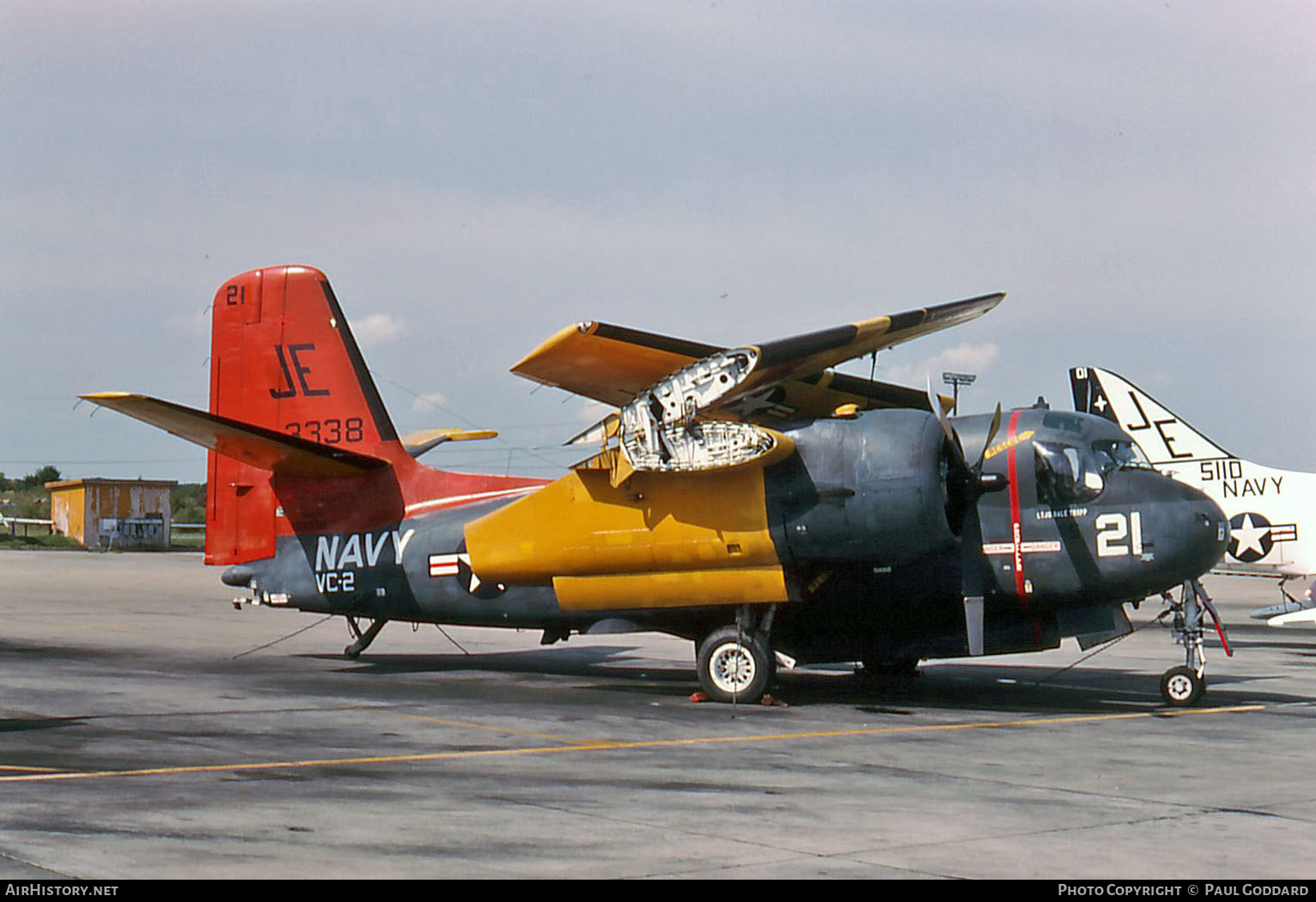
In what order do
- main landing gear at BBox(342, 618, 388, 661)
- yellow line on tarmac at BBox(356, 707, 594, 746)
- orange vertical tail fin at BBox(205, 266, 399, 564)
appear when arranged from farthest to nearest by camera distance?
main landing gear at BBox(342, 618, 388, 661), orange vertical tail fin at BBox(205, 266, 399, 564), yellow line on tarmac at BBox(356, 707, 594, 746)

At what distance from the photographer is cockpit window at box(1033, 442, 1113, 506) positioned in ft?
57.9

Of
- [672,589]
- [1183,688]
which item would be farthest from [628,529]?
[1183,688]

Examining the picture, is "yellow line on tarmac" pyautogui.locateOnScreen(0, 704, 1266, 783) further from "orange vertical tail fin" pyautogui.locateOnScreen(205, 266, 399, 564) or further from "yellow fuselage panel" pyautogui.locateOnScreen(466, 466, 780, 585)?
"orange vertical tail fin" pyautogui.locateOnScreen(205, 266, 399, 564)

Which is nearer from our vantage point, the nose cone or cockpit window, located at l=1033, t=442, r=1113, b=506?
the nose cone

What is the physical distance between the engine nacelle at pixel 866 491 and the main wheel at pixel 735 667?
1.42m

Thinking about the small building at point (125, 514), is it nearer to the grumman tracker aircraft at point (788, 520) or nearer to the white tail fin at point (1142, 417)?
the white tail fin at point (1142, 417)

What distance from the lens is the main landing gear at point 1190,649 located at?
17922 mm

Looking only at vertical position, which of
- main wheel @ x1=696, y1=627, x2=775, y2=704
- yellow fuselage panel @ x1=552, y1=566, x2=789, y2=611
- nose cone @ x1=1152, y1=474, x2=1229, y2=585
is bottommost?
main wheel @ x1=696, y1=627, x2=775, y2=704

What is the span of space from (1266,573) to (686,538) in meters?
20.5

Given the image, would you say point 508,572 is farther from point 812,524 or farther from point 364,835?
point 364,835

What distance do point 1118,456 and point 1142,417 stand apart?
59.3ft

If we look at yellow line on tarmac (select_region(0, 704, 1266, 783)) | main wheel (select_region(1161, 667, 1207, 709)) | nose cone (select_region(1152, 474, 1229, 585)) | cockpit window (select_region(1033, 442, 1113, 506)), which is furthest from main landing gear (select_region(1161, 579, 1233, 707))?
cockpit window (select_region(1033, 442, 1113, 506))

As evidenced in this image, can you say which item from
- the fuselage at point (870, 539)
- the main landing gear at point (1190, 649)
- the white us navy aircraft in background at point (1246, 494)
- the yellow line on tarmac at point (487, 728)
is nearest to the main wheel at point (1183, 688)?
the main landing gear at point (1190, 649)

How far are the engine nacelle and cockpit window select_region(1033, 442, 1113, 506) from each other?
1.31 metres
